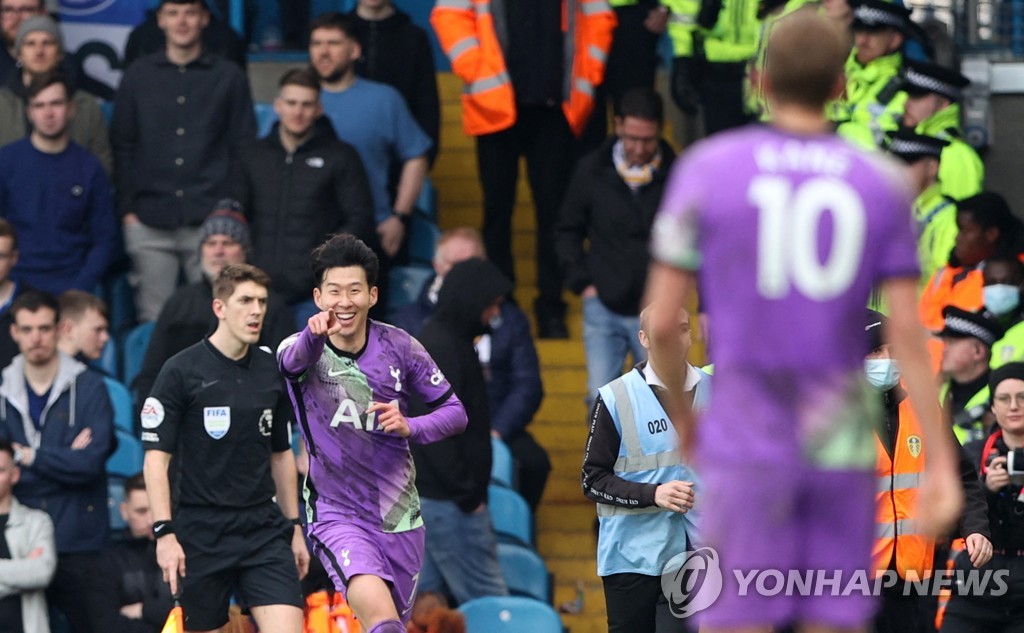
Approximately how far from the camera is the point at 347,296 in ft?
25.3

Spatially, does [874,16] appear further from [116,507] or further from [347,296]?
[116,507]

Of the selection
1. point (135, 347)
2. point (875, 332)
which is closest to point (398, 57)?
point (135, 347)

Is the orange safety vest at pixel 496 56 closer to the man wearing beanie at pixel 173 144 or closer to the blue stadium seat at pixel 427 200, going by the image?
the blue stadium seat at pixel 427 200

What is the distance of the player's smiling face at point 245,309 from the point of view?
845cm

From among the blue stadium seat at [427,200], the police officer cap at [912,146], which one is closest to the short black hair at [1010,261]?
the police officer cap at [912,146]

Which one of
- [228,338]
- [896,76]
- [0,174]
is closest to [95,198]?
[0,174]

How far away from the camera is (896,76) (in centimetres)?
1172

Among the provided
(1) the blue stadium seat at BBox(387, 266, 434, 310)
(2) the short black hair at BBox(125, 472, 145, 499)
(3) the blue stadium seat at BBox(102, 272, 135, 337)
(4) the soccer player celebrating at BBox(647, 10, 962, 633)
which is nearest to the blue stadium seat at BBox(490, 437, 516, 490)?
(1) the blue stadium seat at BBox(387, 266, 434, 310)

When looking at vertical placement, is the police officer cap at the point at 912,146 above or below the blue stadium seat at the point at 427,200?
above

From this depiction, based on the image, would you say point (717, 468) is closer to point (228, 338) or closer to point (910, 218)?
point (910, 218)

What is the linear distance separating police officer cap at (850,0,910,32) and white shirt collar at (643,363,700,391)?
15.6 ft

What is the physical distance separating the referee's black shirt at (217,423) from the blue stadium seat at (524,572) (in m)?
2.13

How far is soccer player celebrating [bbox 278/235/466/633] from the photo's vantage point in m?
7.68

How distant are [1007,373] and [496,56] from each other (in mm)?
4613
